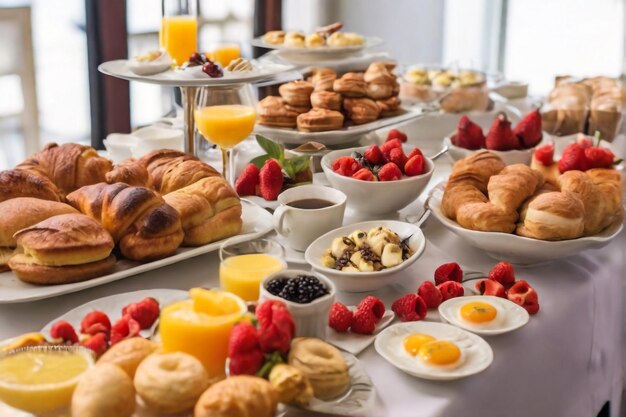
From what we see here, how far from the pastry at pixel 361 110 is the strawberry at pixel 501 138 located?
30 centimetres

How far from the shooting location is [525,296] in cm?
118

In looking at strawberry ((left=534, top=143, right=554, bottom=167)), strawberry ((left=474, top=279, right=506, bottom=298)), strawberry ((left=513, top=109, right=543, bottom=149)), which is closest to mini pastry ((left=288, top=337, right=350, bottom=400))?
strawberry ((left=474, top=279, right=506, bottom=298))

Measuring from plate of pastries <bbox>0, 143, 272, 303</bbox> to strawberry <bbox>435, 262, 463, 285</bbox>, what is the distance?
0.32 m

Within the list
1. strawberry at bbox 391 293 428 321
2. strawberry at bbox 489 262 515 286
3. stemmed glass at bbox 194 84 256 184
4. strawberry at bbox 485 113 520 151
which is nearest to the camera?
strawberry at bbox 391 293 428 321

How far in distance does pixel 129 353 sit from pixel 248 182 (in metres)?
0.72

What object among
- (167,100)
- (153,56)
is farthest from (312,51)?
(167,100)

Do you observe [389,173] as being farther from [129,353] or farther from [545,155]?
[129,353]

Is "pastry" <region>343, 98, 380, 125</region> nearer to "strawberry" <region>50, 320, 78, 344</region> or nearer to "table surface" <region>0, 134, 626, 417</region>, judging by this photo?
"table surface" <region>0, 134, 626, 417</region>

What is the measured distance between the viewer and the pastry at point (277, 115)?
6.30 feet

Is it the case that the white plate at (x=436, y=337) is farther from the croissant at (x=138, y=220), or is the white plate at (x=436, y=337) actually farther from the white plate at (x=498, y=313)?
the croissant at (x=138, y=220)

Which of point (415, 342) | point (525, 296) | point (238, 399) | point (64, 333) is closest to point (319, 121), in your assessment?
point (525, 296)

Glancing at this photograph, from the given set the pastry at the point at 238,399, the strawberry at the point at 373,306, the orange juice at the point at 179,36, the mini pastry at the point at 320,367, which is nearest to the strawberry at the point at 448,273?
the strawberry at the point at 373,306

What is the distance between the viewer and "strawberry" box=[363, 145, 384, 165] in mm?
1544

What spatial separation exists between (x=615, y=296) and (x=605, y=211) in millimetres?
176
